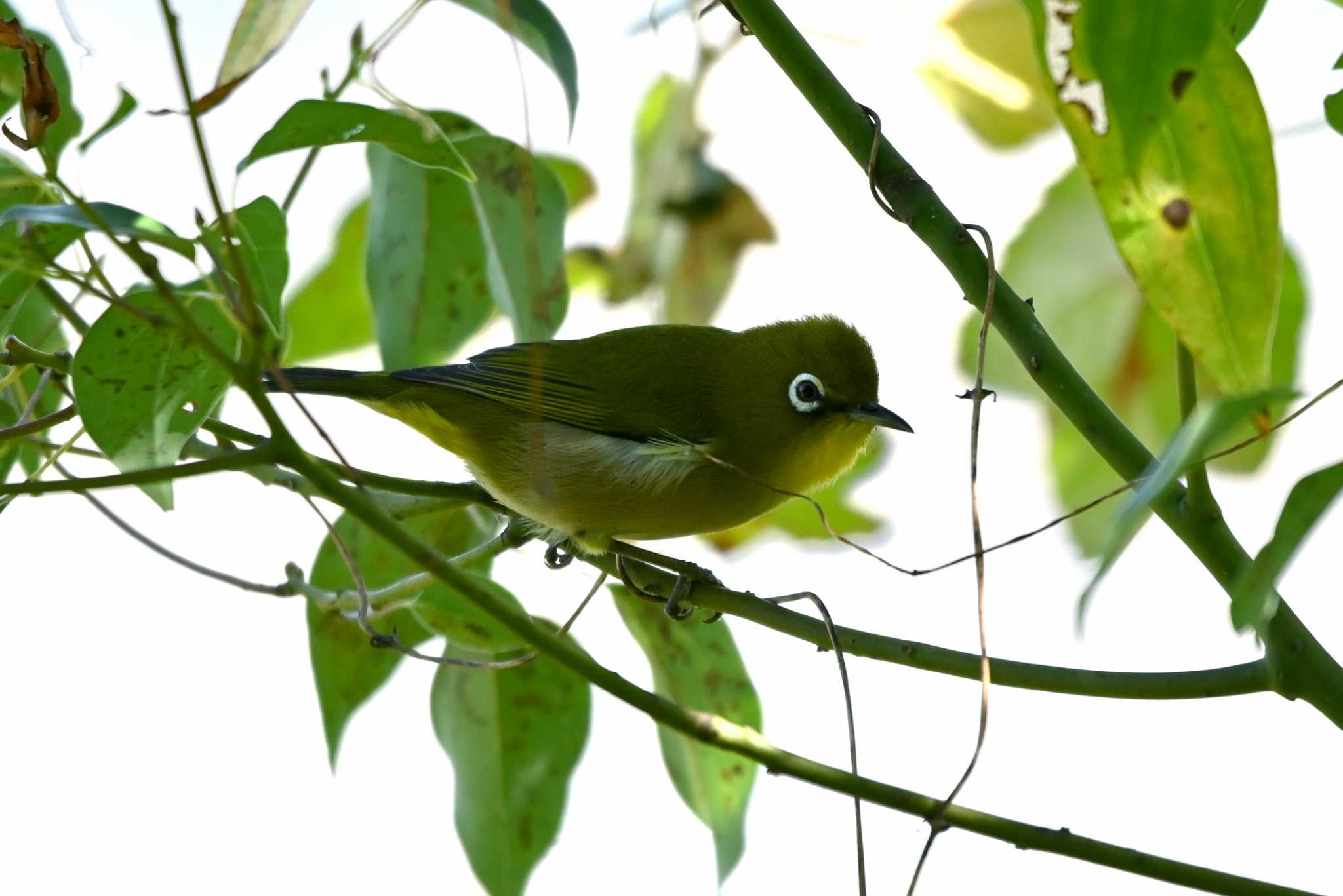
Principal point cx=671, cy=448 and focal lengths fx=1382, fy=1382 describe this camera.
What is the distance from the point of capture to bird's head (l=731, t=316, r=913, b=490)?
3.87 m

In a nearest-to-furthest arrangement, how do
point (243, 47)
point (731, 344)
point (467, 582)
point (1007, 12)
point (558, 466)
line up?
1. point (467, 582)
2. point (243, 47)
3. point (1007, 12)
4. point (558, 466)
5. point (731, 344)

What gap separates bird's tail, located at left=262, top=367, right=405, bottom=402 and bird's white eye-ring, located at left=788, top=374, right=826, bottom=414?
1093mm

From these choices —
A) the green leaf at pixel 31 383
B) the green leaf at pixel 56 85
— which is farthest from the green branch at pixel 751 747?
the green leaf at pixel 31 383

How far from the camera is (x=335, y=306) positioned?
3.39 metres

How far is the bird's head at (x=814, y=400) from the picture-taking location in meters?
3.87

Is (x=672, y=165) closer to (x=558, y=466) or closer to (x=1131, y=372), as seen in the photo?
(x=558, y=466)

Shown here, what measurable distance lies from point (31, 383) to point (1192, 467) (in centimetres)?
224

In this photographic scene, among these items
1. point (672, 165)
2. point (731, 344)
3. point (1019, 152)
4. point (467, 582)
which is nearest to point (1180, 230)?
point (467, 582)

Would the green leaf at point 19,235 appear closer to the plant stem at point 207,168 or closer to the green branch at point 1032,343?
the plant stem at point 207,168

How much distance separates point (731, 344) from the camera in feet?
14.0

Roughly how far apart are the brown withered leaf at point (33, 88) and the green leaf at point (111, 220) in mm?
82

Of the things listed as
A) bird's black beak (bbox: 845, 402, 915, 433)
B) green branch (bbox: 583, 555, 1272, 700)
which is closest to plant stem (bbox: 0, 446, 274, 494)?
green branch (bbox: 583, 555, 1272, 700)

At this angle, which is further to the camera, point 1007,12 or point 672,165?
point 672,165

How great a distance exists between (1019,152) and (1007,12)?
31cm
